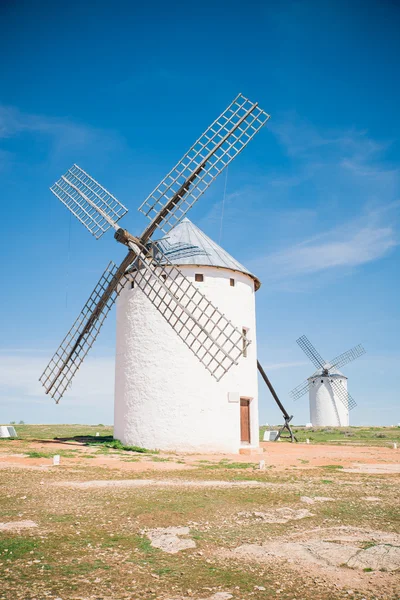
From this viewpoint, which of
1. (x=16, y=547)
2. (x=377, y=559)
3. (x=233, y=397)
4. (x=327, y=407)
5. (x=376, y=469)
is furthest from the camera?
(x=327, y=407)

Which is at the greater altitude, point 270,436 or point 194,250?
point 194,250

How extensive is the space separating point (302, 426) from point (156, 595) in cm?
5861

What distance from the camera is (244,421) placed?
2303 centimetres

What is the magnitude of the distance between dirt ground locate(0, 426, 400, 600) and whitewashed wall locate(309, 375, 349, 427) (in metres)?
45.9

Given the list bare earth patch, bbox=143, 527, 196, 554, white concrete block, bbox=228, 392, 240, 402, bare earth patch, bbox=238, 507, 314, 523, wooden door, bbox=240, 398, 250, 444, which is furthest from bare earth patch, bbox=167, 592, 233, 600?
wooden door, bbox=240, 398, 250, 444

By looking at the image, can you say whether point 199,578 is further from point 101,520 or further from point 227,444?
point 227,444

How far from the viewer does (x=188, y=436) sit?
69.2ft

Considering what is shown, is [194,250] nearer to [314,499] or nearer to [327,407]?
[314,499]

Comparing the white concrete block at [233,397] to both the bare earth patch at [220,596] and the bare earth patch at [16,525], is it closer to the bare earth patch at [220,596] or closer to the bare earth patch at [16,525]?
the bare earth patch at [16,525]

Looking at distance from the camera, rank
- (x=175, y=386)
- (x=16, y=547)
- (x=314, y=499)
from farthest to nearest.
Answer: (x=175, y=386)
(x=314, y=499)
(x=16, y=547)

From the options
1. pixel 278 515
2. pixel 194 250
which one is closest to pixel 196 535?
pixel 278 515

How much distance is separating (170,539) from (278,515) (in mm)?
2525

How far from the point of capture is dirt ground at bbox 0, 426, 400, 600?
5895 millimetres

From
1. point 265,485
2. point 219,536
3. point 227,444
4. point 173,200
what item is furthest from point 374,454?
point 219,536
